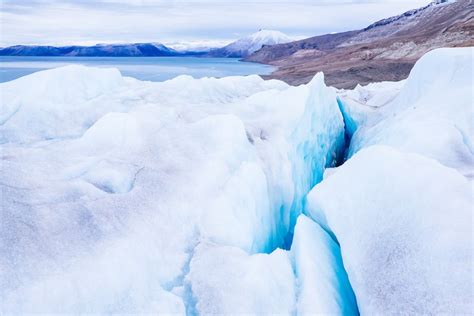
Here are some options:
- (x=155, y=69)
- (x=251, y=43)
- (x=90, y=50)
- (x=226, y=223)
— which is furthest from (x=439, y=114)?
(x=90, y=50)

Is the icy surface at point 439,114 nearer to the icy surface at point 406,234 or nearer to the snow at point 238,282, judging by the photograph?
the icy surface at point 406,234

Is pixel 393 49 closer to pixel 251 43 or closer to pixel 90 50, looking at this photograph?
pixel 251 43

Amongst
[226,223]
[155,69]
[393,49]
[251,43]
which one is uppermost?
[251,43]

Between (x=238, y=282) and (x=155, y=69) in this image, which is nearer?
(x=238, y=282)

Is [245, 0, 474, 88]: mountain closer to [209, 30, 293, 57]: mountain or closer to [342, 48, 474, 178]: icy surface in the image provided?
[342, 48, 474, 178]: icy surface

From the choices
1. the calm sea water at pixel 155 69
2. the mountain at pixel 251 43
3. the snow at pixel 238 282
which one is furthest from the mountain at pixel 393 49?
the mountain at pixel 251 43

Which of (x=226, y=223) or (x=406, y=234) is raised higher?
(x=406, y=234)
